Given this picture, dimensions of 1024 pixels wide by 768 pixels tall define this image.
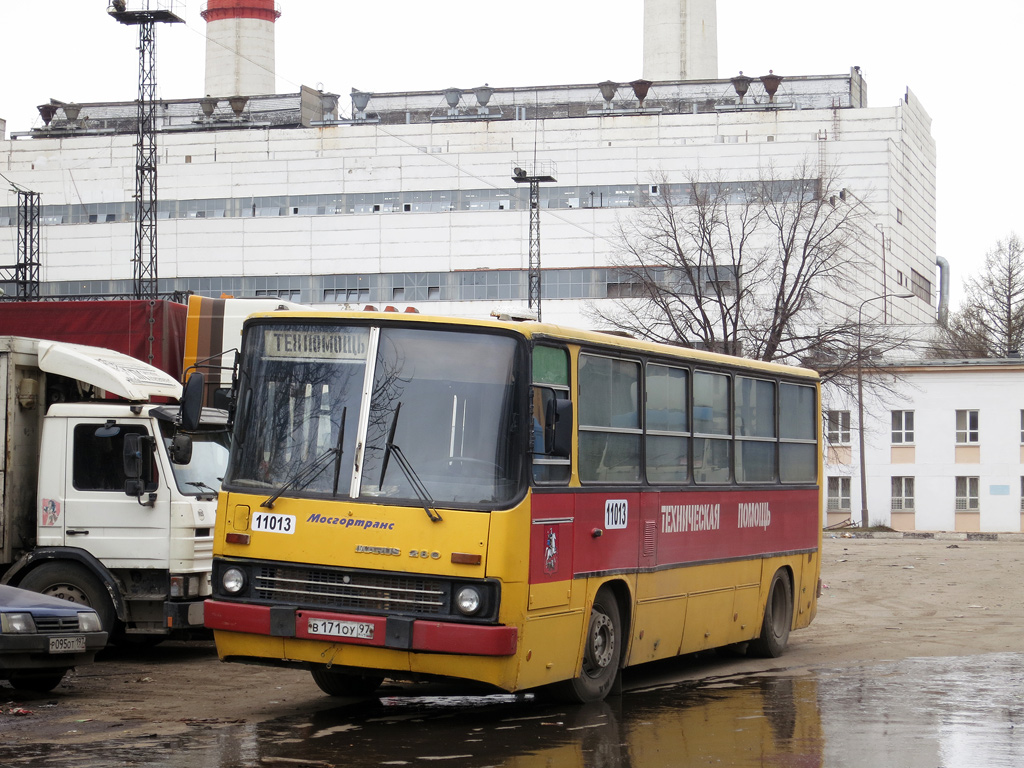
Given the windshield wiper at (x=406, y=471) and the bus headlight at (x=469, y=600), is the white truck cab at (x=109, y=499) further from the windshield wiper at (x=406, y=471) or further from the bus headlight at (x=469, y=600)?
the bus headlight at (x=469, y=600)

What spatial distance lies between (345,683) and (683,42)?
287ft

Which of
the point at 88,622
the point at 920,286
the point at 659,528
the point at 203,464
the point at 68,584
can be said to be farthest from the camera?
the point at 920,286

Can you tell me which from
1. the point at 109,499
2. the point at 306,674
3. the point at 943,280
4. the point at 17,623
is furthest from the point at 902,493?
the point at 17,623

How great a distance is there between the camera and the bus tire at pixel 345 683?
36.5ft

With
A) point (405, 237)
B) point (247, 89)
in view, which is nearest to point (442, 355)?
point (405, 237)

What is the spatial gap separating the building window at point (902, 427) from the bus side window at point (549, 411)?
5473cm

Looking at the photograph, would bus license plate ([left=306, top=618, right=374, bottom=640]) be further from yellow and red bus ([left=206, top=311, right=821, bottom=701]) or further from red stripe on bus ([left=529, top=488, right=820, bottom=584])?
red stripe on bus ([left=529, top=488, right=820, bottom=584])

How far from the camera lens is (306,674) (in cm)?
1308

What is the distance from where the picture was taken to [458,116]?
92312mm

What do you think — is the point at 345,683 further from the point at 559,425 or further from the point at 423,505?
the point at 559,425

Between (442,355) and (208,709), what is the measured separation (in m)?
3.39

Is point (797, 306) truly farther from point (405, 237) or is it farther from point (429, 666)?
point (405, 237)

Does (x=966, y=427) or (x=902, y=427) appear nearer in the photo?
(x=966, y=427)

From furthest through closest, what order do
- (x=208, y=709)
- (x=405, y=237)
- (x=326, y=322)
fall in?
(x=405, y=237) < (x=208, y=709) < (x=326, y=322)
